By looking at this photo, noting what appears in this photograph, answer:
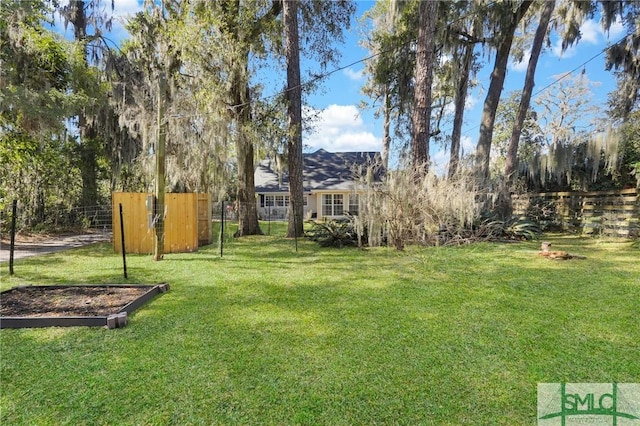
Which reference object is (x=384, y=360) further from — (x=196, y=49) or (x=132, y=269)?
(x=196, y=49)

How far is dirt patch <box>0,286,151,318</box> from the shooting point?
3.21m

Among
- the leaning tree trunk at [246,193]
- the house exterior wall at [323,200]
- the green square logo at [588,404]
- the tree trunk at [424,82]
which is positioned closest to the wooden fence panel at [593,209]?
the tree trunk at [424,82]

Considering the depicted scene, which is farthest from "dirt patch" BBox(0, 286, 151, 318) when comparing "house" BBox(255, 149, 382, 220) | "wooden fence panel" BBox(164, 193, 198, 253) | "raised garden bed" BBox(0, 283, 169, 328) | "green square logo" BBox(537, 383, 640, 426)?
"house" BBox(255, 149, 382, 220)

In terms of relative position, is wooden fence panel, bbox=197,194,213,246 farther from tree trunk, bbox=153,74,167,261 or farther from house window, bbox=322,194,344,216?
house window, bbox=322,194,344,216

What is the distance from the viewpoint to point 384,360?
2.36 m

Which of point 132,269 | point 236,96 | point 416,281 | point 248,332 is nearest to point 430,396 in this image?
point 248,332

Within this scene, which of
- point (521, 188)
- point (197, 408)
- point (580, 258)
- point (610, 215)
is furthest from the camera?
point (521, 188)

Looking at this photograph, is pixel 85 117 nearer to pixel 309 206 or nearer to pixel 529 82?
pixel 309 206

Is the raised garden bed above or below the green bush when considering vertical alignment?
below

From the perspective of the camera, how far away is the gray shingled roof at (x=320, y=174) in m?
17.5

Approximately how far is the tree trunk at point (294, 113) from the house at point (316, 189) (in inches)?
305

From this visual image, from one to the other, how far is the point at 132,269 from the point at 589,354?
225 inches

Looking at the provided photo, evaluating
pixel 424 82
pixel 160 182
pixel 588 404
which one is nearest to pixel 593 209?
pixel 424 82

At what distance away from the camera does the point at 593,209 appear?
9375 millimetres
